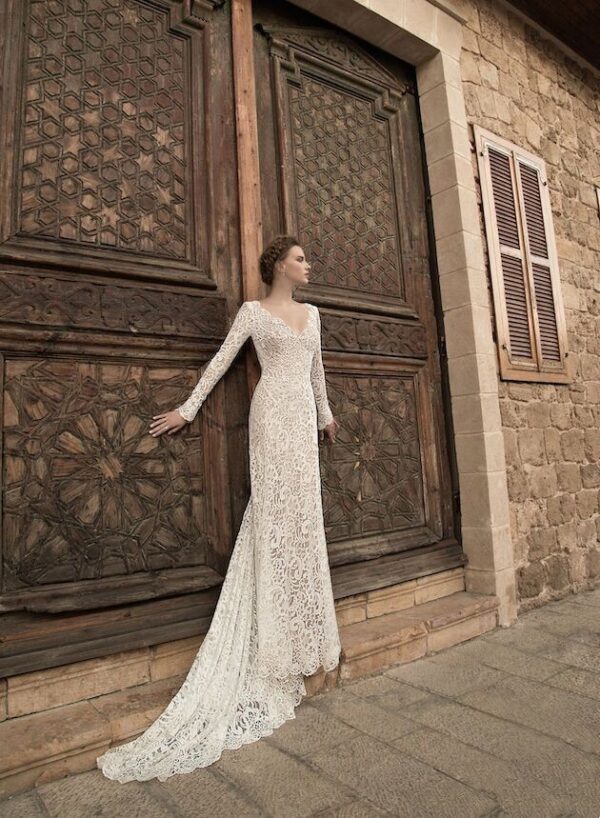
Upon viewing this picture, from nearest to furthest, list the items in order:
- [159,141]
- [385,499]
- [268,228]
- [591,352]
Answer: [159,141] → [268,228] → [385,499] → [591,352]

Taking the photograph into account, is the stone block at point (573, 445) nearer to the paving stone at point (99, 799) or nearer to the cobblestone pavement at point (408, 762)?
the cobblestone pavement at point (408, 762)

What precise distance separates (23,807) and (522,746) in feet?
5.30

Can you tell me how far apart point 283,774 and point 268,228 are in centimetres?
249

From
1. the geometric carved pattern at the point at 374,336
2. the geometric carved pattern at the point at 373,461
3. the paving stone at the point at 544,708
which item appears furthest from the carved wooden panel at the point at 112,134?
the paving stone at the point at 544,708

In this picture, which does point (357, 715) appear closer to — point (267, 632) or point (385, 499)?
point (267, 632)

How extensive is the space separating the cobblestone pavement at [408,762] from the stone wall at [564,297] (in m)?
1.27

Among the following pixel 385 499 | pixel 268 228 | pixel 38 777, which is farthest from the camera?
pixel 385 499

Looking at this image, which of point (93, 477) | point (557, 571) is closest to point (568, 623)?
point (557, 571)

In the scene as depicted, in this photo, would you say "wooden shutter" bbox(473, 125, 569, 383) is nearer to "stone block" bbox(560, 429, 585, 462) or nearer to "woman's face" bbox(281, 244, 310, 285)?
"stone block" bbox(560, 429, 585, 462)

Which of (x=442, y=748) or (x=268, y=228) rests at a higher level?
(x=268, y=228)

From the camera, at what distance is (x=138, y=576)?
2.19 metres

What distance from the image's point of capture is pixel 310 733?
1936mm

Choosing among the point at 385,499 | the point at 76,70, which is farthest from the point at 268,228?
the point at 385,499

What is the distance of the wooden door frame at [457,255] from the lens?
3191 mm
